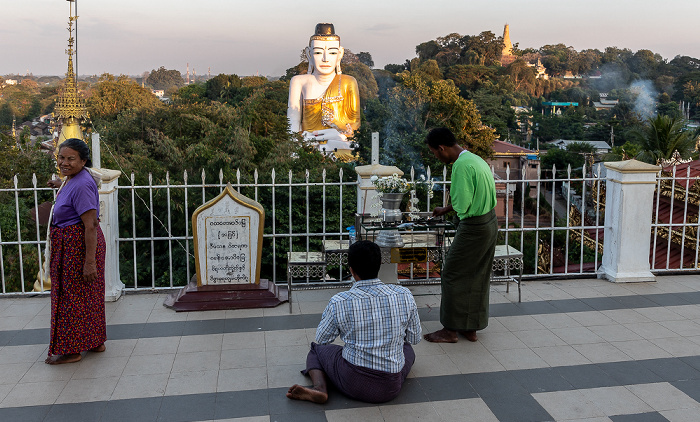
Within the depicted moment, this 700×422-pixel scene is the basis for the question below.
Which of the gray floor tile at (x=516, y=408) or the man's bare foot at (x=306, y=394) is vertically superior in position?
the man's bare foot at (x=306, y=394)

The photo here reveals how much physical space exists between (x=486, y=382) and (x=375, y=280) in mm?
1078

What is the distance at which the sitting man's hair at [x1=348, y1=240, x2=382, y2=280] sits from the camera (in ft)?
10.8

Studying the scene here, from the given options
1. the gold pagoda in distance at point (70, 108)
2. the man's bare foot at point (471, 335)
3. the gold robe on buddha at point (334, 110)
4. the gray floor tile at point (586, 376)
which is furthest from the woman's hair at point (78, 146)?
the gold robe on buddha at point (334, 110)

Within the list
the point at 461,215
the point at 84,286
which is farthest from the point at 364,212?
the point at 84,286

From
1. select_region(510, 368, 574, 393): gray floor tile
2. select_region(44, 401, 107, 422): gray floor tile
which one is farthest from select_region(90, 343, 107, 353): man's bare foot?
select_region(510, 368, 574, 393): gray floor tile

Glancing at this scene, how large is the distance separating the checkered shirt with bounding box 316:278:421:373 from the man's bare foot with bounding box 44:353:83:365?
1.80 m

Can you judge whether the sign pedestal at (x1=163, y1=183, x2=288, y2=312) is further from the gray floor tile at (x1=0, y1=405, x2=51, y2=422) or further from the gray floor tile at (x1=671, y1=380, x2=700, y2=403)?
the gray floor tile at (x1=671, y1=380, x2=700, y2=403)

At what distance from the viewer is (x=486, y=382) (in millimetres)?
3801

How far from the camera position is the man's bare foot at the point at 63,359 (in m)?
4.07

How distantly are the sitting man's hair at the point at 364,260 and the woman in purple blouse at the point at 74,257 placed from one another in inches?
69.9

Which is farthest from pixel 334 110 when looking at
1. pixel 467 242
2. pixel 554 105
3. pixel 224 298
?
pixel 554 105

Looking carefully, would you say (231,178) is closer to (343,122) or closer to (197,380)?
(197,380)

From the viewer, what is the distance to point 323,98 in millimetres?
23047

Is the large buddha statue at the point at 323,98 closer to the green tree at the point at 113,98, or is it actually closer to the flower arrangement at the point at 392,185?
the green tree at the point at 113,98
